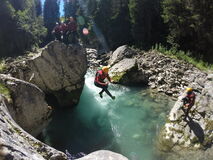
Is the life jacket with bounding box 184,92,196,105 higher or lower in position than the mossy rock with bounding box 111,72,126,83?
higher

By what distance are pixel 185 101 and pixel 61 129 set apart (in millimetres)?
8892

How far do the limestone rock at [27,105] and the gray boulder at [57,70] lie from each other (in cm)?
635

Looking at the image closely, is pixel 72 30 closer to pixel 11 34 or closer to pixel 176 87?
pixel 176 87

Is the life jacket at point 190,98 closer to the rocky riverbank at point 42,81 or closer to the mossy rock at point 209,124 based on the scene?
the mossy rock at point 209,124

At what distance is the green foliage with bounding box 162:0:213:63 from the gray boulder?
48.3 ft

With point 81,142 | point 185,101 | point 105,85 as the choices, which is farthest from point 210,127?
point 81,142

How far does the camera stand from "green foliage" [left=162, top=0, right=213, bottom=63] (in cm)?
2697

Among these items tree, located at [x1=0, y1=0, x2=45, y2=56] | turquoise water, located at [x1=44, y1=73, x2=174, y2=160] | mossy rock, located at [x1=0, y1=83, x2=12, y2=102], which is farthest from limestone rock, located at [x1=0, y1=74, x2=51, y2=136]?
tree, located at [x1=0, y1=0, x2=45, y2=56]

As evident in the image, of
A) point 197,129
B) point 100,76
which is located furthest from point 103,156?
point 100,76

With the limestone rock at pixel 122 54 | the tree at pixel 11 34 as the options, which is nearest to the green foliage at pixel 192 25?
the limestone rock at pixel 122 54

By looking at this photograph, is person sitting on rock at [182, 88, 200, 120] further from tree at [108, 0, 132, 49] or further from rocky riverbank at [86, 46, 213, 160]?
tree at [108, 0, 132, 49]

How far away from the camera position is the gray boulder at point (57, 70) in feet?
60.9

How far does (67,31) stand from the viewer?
830 inches

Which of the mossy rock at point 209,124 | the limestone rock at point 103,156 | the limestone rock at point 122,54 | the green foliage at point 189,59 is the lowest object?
the green foliage at point 189,59
